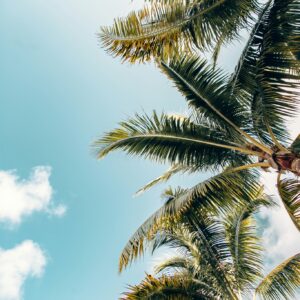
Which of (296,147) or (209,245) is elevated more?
(209,245)

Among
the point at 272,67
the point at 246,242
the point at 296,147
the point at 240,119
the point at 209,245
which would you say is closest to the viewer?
the point at 272,67

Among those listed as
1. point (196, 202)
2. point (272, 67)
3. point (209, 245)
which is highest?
point (272, 67)

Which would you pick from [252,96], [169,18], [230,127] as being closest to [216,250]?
[230,127]

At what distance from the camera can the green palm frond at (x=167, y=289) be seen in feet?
25.1

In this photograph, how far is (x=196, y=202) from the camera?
7.53m

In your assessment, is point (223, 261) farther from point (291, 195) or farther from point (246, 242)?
point (291, 195)

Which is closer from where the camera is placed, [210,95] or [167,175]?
[210,95]

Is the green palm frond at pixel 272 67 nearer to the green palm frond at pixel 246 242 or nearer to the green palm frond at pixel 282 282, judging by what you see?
the green palm frond at pixel 246 242

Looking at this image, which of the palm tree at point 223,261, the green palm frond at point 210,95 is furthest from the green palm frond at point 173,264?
the green palm frond at point 210,95

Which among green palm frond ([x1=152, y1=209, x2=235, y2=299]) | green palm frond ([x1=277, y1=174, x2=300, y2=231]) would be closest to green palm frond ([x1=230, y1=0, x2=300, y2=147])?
green palm frond ([x1=277, y1=174, x2=300, y2=231])

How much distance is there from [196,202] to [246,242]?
279 centimetres

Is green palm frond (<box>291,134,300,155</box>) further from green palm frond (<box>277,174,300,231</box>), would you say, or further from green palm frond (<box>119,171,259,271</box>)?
green palm frond (<box>119,171,259,271</box>)

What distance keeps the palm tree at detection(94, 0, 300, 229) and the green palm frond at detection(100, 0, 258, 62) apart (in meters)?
0.44

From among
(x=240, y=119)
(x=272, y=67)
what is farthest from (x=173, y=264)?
(x=272, y=67)
